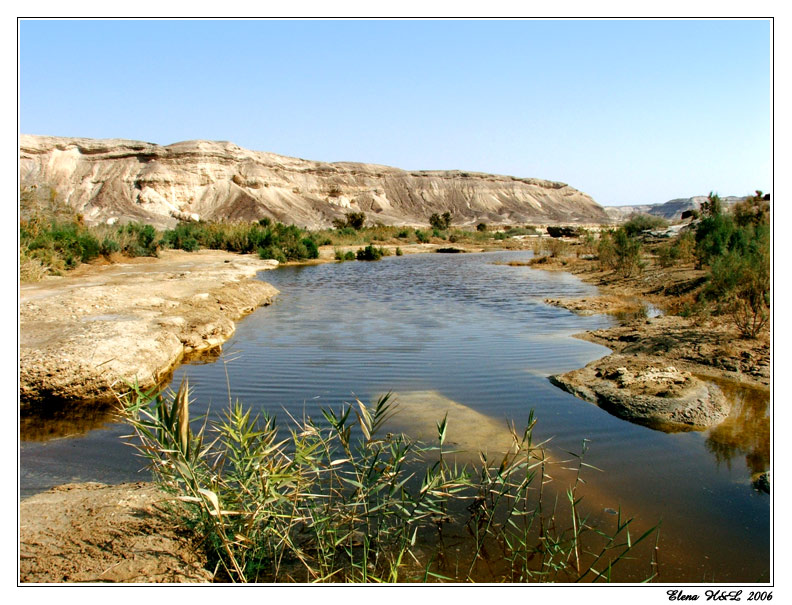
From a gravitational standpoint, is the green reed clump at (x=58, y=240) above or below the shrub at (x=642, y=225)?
below

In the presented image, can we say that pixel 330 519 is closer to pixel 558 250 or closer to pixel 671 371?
pixel 671 371

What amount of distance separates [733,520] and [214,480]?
323 centimetres

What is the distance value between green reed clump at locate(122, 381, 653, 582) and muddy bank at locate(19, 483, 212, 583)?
0.14 meters

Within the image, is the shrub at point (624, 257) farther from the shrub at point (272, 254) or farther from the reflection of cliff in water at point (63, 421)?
the reflection of cliff in water at point (63, 421)

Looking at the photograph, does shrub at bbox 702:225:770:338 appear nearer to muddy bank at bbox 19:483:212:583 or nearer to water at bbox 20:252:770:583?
water at bbox 20:252:770:583

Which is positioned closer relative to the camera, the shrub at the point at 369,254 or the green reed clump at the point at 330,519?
the green reed clump at the point at 330,519

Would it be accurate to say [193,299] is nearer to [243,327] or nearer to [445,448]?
[243,327]

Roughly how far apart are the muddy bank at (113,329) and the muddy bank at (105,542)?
2.33ft

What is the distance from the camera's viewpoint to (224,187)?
64.2 m

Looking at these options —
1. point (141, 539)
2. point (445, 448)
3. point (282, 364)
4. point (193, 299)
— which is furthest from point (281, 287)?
point (141, 539)

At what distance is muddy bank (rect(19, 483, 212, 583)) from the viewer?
2898mm

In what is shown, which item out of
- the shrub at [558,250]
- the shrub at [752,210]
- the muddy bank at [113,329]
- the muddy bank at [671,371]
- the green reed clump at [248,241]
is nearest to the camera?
the muddy bank at [671,371]

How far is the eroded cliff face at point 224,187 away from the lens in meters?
58.3

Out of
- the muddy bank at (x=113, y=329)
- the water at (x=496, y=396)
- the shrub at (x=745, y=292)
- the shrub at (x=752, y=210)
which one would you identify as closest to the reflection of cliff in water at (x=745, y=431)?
the water at (x=496, y=396)
